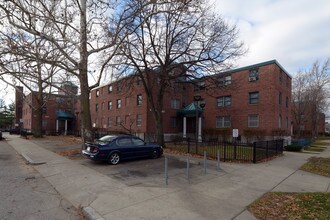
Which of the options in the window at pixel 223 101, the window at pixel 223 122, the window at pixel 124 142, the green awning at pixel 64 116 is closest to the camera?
the window at pixel 124 142

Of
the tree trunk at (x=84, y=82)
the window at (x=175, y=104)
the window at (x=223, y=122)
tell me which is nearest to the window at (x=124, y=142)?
the tree trunk at (x=84, y=82)

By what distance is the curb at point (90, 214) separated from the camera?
4.83m

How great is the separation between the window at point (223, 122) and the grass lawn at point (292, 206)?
22303 mm

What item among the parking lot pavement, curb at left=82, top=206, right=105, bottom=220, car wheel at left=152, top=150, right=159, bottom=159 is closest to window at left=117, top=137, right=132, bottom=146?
the parking lot pavement

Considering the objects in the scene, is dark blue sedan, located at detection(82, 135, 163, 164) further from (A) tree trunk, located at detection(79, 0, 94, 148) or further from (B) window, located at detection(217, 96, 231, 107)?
(B) window, located at detection(217, 96, 231, 107)

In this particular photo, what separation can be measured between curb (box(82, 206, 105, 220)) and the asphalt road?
6.3 inches

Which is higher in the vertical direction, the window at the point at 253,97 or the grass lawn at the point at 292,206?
the window at the point at 253,97

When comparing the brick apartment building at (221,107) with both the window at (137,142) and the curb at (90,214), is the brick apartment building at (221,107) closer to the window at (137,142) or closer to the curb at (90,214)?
the window at (137,142)

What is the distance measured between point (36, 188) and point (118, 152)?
4.31 m

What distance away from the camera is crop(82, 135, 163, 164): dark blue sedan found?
35.1 feet

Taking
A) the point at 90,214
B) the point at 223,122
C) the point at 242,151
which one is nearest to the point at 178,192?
the point at 90,214

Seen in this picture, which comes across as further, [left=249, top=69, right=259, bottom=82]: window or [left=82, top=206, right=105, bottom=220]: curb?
[left=249, top=69, right=259, bottom=82]: window

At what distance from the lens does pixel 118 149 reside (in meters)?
11.2

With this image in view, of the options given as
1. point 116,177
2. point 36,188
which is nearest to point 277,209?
point 116,177
